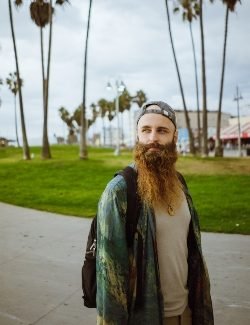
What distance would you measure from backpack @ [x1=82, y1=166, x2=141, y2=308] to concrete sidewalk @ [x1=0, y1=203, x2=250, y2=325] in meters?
1.73

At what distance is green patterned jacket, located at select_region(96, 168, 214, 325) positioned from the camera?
193cm

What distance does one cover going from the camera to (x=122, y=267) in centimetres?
196

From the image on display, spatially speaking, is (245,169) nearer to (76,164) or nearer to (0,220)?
(76,164)

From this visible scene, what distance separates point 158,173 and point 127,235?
0.43 meters

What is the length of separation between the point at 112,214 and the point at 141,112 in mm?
649

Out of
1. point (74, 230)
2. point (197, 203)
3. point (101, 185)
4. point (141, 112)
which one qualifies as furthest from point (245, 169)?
point (141, 112)

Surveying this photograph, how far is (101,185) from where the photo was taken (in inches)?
623

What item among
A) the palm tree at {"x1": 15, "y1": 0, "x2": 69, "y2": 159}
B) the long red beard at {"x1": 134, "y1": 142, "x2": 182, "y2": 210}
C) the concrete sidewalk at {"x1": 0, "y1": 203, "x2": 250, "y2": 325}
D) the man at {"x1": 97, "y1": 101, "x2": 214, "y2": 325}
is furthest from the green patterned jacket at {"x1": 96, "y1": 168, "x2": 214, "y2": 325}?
the palm tree at {"x1": 15, "y1": 0, "x2": 69, "y2": 159}

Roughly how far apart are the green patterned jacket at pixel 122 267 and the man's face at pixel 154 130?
0.32 m

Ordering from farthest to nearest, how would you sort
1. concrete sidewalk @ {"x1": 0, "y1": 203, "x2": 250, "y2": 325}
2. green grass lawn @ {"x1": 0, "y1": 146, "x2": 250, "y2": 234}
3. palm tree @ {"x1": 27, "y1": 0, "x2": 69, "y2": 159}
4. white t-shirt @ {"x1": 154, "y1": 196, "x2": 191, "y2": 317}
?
palm tree @ {"x1": 27, "y1": 0, "x2": 69, "y2": 159} → green grass lawn @ {"x1": 0, "y1": 146, "x2": 250, "y2": 234} → concrete sidewalk @ {"x1": 0, "y1": 203, "x2": 250, "y2": 325} → white t-shirt @ {"x1": 154, "y1": 196, "x2": 191, "y2": 317}

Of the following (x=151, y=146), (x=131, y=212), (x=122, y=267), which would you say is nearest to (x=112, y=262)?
(x=122, y=267)

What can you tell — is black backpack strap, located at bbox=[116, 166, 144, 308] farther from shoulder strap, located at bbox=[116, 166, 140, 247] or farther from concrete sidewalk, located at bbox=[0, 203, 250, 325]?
concrete sidewalk, located at bbox=[0, 203, 250, 325]

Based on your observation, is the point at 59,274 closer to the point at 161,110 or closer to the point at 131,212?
the point at 131,212

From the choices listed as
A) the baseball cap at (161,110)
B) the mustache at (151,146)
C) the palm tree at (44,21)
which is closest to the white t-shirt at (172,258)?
the mustache at (151,146)
